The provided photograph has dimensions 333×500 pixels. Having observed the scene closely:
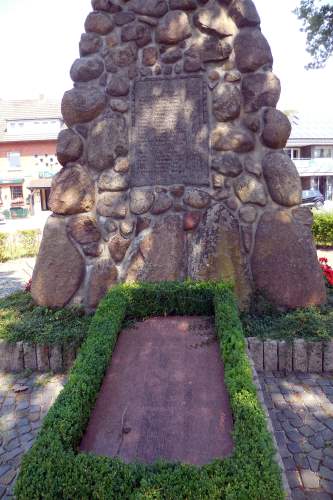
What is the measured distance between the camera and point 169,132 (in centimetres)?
393

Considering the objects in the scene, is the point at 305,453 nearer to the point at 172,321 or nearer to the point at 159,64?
the point at 172,321

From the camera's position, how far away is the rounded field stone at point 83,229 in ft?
13.0

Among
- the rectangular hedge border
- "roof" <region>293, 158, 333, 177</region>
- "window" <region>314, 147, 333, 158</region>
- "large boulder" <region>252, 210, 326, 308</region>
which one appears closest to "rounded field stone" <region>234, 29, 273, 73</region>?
"large boulder" <region>252, 210, 326, 308</region>

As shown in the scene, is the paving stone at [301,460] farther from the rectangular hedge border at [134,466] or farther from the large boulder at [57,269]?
the large boulder at [57,269]

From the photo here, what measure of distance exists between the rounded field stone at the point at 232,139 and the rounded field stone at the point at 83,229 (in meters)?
1.44

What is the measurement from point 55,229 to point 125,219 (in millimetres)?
710

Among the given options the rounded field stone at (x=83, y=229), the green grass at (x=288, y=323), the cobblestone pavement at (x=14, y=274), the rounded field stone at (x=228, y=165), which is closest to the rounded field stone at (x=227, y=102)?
the rounded field stone at (x=228, y=165)

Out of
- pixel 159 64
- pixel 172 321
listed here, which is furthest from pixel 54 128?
pixel 172 321

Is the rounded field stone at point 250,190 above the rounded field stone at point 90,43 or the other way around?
the other way around

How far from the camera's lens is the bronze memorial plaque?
3.90 metres

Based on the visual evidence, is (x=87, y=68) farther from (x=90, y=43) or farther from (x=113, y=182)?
(x=113, y=182)

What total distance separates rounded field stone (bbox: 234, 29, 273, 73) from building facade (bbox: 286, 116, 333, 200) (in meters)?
25.5

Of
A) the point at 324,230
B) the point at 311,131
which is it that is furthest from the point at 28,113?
the point at 324,230

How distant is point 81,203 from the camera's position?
3.95m
